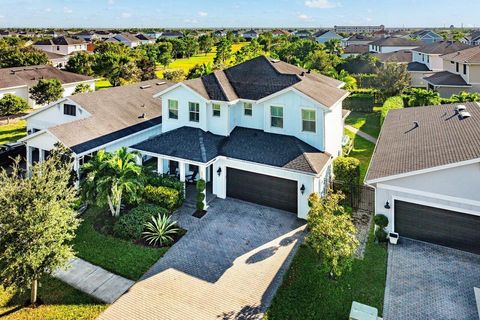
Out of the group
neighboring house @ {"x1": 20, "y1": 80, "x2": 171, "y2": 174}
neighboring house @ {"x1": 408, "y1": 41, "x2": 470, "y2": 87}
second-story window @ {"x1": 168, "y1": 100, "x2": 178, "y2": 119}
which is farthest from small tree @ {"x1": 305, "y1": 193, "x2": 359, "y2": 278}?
neighboring house @ {"x1": 408, "y1": 41, "x2": 470, "y2": 87}

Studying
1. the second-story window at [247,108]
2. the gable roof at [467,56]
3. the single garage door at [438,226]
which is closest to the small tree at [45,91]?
the second-story window at [247,108]

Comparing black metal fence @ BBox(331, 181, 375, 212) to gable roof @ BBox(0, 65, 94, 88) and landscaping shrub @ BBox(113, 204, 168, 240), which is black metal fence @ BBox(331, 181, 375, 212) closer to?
landscaping shrub @ BBox(113, 204, 168, 240)

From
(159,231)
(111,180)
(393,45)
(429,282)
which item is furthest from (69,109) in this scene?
(393,45)

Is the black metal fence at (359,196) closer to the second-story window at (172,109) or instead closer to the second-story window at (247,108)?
the second-story window at (247,108)

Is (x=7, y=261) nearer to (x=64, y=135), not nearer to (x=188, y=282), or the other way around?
(x=188, y=282)

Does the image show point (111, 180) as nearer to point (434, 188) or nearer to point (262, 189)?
point (262, 189)
